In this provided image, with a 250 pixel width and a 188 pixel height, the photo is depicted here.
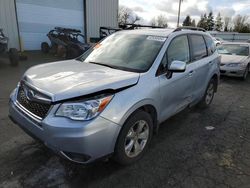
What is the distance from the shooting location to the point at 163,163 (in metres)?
3.17

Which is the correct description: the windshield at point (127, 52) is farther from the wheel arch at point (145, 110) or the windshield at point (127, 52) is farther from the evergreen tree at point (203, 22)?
the evergreen tree at point (203, 22)

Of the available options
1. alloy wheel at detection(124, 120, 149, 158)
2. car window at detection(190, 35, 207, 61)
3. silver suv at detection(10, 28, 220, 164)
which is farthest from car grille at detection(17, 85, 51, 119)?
car window at detection(190, 35, 207, 61)

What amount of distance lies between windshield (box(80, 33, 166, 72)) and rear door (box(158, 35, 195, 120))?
9.1 inches

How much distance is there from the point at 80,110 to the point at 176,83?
1777 millimetres

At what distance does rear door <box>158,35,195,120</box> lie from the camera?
11.1 feet

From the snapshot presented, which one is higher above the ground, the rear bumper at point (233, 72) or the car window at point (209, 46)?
the car window at point (209, 46)

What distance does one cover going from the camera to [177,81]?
11.9ft

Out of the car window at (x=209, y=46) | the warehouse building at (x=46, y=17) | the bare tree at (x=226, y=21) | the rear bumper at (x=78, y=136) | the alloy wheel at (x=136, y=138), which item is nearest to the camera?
the rear bumper at (x=78, y=136)

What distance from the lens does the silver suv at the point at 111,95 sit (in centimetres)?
241

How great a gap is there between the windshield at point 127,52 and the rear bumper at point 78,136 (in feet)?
3.52

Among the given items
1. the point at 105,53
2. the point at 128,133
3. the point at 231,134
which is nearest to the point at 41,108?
the point at 128,133

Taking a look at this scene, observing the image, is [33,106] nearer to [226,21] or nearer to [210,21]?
[226,21]

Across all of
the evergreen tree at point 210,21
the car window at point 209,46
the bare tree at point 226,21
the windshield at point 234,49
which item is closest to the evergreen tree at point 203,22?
the evergreen tree at point 210,21

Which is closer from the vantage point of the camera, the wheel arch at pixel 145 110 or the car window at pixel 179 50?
the wheel arch at pixel 145 110
